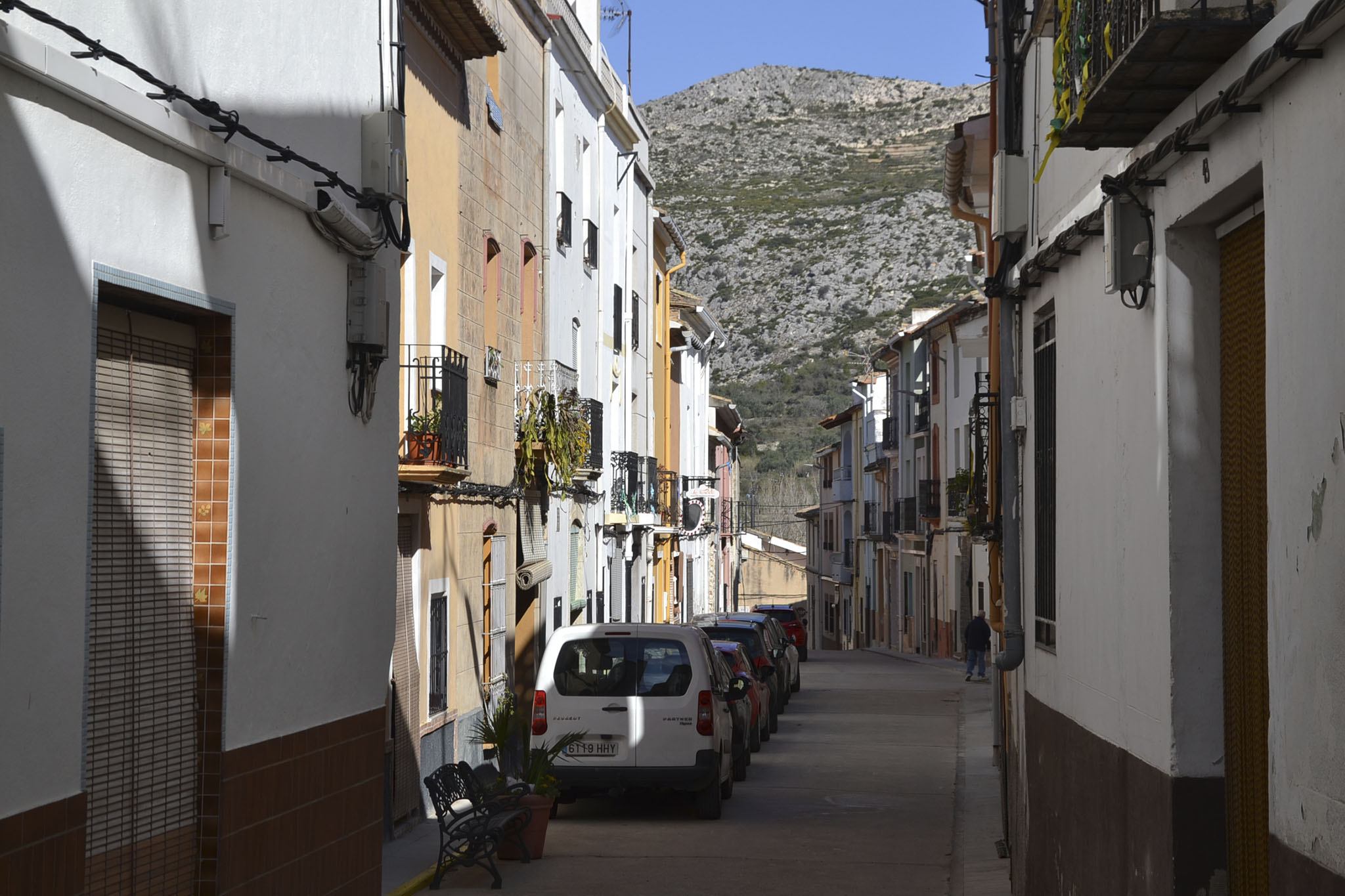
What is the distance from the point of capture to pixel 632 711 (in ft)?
50.5

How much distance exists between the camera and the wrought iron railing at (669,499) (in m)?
37.2

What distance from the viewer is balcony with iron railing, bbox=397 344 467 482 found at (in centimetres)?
1413

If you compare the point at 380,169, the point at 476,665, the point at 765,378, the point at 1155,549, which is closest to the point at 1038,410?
the point at 1155,549

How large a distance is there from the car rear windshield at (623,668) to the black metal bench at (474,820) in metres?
2.27

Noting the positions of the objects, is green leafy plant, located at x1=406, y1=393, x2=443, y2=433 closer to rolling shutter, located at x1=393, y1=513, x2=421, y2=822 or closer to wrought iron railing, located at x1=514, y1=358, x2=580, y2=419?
rolling shutter, located at x1=393, y1=513, x2=421, y2=822

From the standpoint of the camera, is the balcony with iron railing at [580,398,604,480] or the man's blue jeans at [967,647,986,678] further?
the man's blue jeans at [967,647,986,678]

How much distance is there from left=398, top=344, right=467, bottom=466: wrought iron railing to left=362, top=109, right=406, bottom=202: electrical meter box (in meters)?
4.36

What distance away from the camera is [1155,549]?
6.55 metres

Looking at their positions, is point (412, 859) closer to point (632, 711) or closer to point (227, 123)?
point (632, 711)

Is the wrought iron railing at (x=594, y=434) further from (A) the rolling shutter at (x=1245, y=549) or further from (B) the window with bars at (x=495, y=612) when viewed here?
(A) the rolling shutter at (x=1245, y=549)

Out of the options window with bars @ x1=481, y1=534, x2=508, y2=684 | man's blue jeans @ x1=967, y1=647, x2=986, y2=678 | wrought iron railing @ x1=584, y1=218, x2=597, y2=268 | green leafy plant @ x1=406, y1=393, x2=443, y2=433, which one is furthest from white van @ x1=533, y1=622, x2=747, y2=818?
man's blue jeans @ x1=967, y1=647, x2=986, y2=678

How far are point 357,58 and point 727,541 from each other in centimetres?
5709

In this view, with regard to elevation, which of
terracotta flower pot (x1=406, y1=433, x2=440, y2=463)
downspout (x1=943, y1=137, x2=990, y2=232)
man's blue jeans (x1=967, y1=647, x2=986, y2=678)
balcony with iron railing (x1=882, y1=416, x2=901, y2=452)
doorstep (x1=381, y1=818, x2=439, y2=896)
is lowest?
man's blue jeans (x1=967, y1=647, x2=986, y2=678)

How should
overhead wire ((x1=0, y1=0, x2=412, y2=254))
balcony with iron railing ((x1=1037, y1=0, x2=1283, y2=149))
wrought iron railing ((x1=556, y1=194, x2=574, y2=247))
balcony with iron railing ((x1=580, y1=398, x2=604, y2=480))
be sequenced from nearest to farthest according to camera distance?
balcony with iron railing ((x1=1037, y1=0, x2=1283, y2=149)), overhead wire ((x1=0, y1=0, x2=412, y2=254)), wrought iron railing ((x1=556, y1=194, x2=574, y2=247)), balcony with iron railing ((x1=580, y1=398, x2=604, y2=480))
